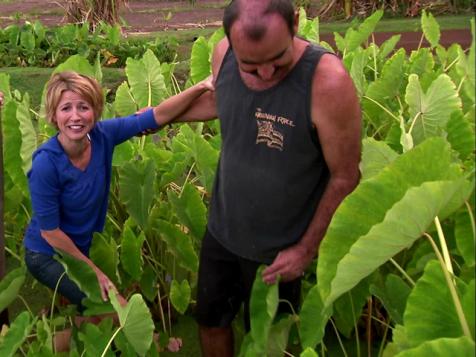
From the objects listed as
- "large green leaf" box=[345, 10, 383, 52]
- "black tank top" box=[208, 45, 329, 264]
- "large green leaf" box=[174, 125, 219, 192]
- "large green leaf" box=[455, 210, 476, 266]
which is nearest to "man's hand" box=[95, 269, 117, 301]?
"black tank top" box=[208, 45, 329, 264]

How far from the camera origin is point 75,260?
1.73m

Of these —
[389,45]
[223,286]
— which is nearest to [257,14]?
[223,286]

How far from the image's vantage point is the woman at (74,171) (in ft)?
5.73

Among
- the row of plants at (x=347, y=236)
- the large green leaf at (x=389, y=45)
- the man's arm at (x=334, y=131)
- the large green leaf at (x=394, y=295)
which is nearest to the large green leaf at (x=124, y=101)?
the row of plants at (x=347, y=236)

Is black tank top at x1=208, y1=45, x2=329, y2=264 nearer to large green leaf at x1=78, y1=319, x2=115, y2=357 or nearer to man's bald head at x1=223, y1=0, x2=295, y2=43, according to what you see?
man's bald head at x1=223, y1=0, x2=295, y2=43

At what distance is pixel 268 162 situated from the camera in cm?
146

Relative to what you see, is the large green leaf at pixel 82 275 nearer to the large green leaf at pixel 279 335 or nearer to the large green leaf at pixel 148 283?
the large green leaf at pixel 148 283

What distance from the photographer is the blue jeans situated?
1868mm

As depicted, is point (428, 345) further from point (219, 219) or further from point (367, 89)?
point (367, 89)

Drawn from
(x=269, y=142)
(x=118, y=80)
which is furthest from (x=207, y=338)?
(x=118, y=80)

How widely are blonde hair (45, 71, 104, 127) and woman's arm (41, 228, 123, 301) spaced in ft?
0.83

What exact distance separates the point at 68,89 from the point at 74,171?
0.18 m

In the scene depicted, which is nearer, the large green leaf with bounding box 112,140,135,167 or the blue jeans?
the blue jeans

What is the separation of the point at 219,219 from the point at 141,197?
444mm
